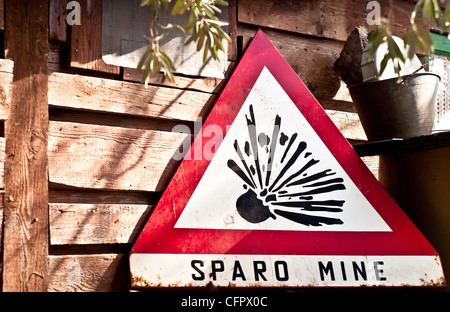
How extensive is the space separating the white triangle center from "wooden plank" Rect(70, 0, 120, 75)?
31.2 inches

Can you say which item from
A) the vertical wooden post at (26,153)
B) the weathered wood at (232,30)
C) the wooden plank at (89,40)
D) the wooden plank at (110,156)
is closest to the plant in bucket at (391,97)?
the weathered wood at (232,30)

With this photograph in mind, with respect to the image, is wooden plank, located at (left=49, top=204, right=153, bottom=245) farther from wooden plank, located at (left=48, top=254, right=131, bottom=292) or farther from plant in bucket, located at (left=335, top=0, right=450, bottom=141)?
plant in bucket, located at (left=335, top=0, right=450, bottom=141)

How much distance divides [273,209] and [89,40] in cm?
135

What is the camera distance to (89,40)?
2996mm

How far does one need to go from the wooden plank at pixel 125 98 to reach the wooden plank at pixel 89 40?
0.22 feet

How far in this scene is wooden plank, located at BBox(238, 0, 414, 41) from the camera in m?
3.57

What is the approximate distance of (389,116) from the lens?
357 centimetres

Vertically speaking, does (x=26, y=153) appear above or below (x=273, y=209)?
above

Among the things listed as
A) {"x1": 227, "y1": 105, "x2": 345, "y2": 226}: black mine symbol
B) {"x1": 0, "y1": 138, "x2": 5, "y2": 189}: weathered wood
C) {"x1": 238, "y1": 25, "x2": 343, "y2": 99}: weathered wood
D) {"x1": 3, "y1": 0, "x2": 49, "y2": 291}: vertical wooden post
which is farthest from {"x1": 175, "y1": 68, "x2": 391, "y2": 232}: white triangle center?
{"x1": 0, "y1": 138, "x2": 5, "y2": 189}: weathered wood

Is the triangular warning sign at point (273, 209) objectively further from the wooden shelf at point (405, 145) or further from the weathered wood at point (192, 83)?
the wooden shelf at point (405, 145)

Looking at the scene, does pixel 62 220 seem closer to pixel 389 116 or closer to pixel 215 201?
pixel 215 201

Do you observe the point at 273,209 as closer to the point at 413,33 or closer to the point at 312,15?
the point at 312,15

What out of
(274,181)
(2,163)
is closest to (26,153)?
(2,163)
